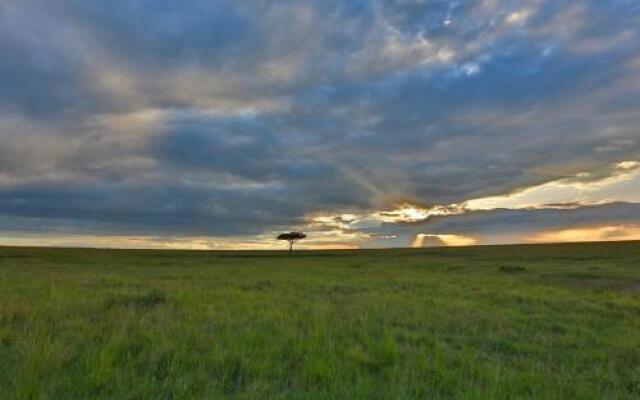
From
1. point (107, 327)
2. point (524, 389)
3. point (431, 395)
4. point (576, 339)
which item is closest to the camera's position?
point (431, 395)

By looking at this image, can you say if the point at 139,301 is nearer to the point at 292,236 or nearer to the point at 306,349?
the point at 306,349

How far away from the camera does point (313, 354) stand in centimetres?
797

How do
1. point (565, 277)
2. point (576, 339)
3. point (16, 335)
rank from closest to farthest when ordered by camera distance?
point (16, 335), point (576, 339), point (565, 277)

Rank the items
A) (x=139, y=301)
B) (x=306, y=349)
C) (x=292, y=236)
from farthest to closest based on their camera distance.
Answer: (x=292, y=236) < (x=139, y=301) < (x=306, y=349)

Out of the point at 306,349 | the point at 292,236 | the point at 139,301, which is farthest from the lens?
the point at 292,236

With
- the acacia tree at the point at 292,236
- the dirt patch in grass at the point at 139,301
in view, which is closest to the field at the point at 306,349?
the dirt patch in grass at the point at 139,301

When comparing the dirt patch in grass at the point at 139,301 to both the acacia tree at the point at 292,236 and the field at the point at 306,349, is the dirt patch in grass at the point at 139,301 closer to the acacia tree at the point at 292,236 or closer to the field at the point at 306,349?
the field at the point at 306,349

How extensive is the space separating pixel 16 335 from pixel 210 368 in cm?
403

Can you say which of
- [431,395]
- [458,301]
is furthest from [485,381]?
[458,301]

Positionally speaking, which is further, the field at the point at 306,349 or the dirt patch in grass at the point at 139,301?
the dirt patch in grass at the point at 139,301

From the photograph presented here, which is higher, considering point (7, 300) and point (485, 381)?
point (7, 300)

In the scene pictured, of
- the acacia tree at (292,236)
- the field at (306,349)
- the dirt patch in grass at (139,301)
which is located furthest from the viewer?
the acacia tree at (292,236)

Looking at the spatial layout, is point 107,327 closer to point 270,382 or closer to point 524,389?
point 270,382

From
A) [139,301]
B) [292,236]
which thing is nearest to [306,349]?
[139,301]
